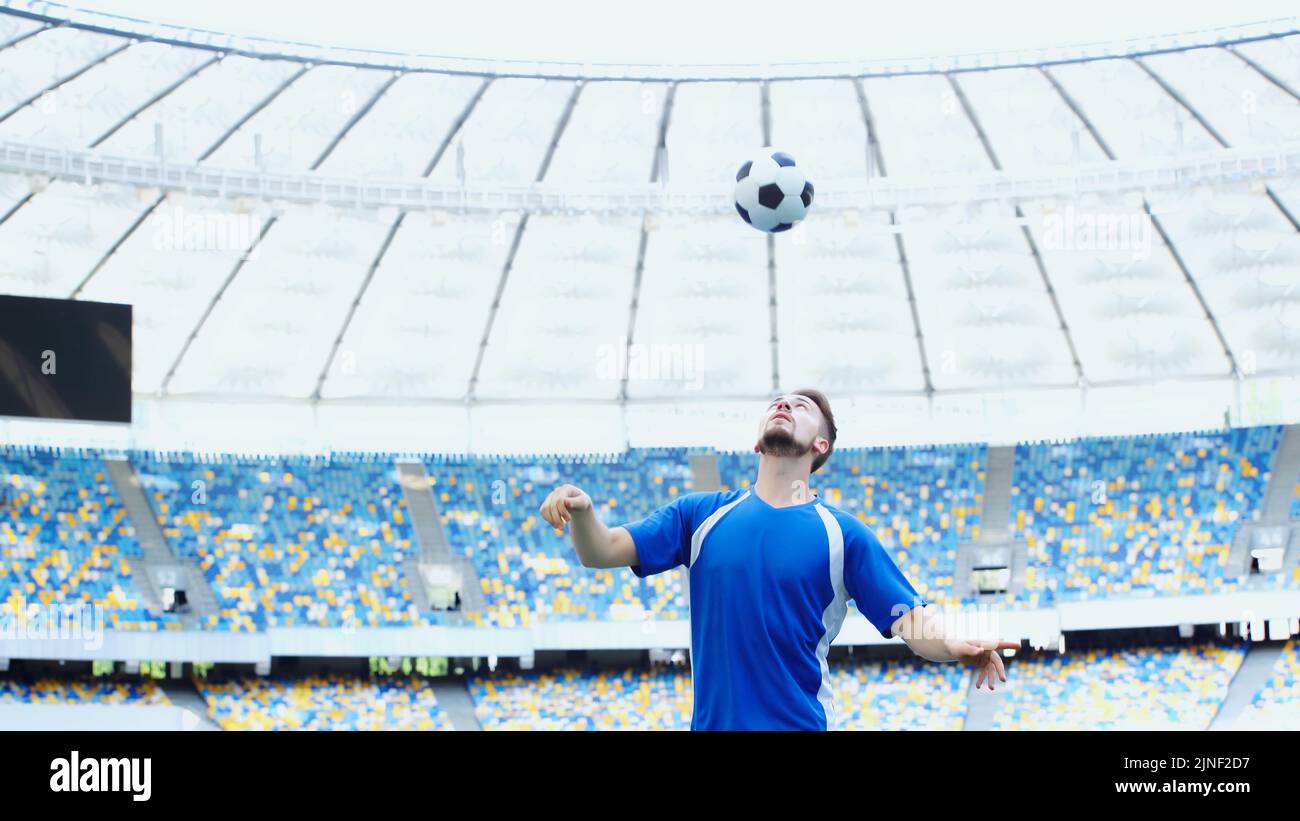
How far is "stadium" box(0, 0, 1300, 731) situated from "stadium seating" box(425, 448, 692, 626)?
81mm

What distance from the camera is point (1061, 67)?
17.4 metres

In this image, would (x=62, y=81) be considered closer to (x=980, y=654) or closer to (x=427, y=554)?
(x=427, y=554)

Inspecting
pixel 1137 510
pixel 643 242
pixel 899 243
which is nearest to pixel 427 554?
pixel 643 242

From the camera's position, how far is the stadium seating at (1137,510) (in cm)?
2403

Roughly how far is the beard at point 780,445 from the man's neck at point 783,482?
2 centimetres

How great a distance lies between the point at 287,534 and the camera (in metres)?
24.3

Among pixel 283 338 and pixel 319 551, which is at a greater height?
pixel 283 338

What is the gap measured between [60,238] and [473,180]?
6.39 meters

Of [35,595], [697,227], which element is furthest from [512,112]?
[35,595]

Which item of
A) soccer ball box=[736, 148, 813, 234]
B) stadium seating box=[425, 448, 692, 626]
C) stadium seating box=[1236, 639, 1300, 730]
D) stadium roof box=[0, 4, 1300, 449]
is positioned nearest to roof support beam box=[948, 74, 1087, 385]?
stadium roof box=[0, 4, 1300, 449]

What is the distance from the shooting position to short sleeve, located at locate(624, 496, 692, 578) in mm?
3088

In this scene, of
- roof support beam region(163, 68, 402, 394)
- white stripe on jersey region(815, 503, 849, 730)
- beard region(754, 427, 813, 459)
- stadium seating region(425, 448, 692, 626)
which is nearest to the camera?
white stripe on jersey region(815, 503, 849, 730)

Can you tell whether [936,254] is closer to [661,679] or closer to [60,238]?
[661,679]

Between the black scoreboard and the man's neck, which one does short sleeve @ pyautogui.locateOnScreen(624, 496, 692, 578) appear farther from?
the black scoreboard
